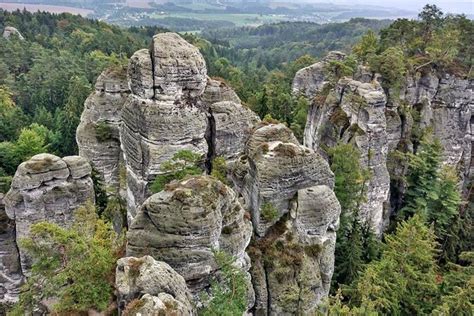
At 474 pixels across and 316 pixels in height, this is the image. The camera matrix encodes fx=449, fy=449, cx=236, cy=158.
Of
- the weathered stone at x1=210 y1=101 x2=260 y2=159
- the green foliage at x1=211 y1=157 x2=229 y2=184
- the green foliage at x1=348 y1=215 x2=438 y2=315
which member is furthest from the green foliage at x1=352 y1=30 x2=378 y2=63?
the green foliage at x1=211 y1=157 x2=229 y2=184

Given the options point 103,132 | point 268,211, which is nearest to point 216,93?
point 103,132

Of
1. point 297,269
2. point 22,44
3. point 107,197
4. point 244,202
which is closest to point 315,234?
point 297,269

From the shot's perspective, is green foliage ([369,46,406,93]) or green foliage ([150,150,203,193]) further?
green foliage ([369,46,406,93])

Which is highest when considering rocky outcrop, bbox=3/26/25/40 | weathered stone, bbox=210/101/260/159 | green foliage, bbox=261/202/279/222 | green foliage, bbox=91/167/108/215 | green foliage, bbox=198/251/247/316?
rocky outcrop, bbox=3/26/25/40

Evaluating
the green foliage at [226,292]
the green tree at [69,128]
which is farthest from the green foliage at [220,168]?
the green tree at [69,128]

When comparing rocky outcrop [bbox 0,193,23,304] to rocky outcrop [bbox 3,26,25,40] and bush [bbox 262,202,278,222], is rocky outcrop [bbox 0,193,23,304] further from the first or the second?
rocky outcrop [bbox 3,26,25,40]

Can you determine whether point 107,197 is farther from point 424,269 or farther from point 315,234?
point 424,269

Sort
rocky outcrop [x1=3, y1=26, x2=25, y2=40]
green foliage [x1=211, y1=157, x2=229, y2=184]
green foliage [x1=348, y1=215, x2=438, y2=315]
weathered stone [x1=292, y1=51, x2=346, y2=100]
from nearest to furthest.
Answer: green foliage [x1=348, y1=215, x2=438, y2=315]
green foliage [x1=211, y1=157, x2=229, y2=184]
weathered stone [x1=292, y1=51, x2=346, y2=100]
rocky outcrop [x1=3, y1=26, x2=25, y2=40]

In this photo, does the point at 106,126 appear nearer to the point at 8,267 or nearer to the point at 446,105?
the point at 8,267
